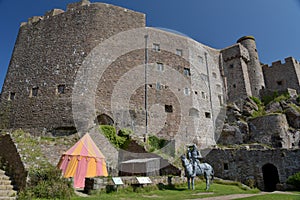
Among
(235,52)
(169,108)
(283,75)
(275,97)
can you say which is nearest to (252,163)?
(169,108)

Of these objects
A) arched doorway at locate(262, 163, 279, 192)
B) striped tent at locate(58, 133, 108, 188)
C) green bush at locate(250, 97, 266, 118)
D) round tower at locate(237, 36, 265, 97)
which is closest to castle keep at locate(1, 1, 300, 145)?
striped tent at locate(58, 133, 108, 188)

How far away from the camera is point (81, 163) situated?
40.2ft

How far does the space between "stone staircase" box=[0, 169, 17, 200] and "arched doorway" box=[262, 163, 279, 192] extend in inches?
663

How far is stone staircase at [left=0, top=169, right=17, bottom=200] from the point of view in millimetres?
8571

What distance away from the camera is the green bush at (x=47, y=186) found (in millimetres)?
8414

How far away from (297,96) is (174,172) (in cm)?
2502

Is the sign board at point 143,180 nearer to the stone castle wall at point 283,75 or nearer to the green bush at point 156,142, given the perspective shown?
the green bush at point 156,142

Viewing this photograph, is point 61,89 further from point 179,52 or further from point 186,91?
point 179,52

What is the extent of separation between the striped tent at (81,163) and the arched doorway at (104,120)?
5011mm

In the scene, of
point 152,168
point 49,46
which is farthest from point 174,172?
point 49,46

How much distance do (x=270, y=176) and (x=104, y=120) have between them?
14655 mm

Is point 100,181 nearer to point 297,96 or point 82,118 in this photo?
point 82,118

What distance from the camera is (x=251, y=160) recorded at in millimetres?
16422

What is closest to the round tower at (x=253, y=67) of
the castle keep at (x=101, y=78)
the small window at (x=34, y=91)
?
the castle keep at (x=101, y=78)
